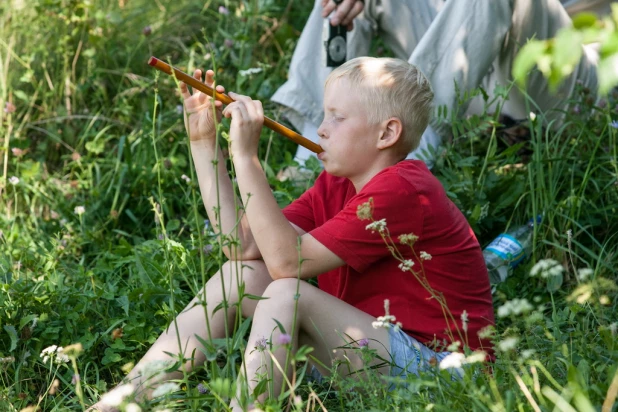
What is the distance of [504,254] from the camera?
243 centimetres

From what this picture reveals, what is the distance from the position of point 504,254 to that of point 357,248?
79 cm

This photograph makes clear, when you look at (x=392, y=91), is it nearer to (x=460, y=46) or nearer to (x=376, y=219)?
(x=376, y=219)

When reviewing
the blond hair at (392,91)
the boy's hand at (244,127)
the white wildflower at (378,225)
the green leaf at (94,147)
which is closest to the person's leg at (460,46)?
the blond hair at (392,91)

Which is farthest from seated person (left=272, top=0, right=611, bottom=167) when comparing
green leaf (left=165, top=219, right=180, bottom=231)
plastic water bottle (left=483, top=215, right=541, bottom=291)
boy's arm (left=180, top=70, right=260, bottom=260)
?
boy's arm (left=180, top=70, right=260, bottom=260)

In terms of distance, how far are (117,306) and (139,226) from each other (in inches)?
27.6

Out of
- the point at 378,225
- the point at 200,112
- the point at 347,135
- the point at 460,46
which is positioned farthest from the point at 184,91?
the point at 460,46

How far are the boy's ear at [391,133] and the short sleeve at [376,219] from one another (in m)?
0.12

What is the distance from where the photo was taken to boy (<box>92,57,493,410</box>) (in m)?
1.73

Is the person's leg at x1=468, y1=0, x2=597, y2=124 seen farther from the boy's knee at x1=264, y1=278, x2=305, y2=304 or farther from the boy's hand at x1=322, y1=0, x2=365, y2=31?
the boy's knee at x1=264, y1=278, x2=305, y2=304

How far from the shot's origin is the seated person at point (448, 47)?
8.84 ft

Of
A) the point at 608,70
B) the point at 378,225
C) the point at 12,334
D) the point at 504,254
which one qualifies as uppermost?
the point at 608,70

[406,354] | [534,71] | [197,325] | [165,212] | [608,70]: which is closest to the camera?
[608,70]

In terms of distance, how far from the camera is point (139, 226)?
288cm

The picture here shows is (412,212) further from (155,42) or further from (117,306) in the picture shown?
(155,42)
